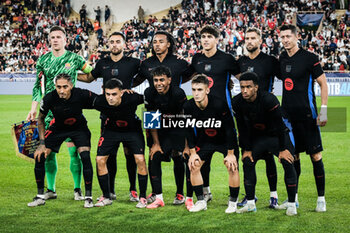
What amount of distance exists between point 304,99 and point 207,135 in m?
1.40

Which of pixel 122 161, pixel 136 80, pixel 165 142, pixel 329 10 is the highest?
pixel 329 10

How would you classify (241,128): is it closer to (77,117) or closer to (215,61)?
(215,61)

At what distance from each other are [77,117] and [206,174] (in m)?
2.08

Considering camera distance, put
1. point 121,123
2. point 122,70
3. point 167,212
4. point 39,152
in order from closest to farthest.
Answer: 1. point 167,212
2. point 121,123
3. point 39,152
4. point 122,70

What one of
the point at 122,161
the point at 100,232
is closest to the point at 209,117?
the point at 100,232

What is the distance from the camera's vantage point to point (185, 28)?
116 feet

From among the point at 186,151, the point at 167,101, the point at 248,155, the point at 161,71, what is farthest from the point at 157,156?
the point at 248,155

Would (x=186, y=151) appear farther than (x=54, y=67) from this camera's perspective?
No

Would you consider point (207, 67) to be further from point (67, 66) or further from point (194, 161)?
point (67, 66)

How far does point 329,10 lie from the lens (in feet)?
111

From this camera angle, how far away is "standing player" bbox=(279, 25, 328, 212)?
6.65m

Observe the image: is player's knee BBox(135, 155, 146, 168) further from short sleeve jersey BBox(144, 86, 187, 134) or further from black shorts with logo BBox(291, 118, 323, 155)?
black shorts with logo BBox(291, 118, 323, 155)

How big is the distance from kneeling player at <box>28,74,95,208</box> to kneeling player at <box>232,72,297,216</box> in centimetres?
221

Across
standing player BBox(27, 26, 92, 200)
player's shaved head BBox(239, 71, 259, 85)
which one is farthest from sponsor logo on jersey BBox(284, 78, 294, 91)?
standing player BBox(27, 26, 92, 200)
